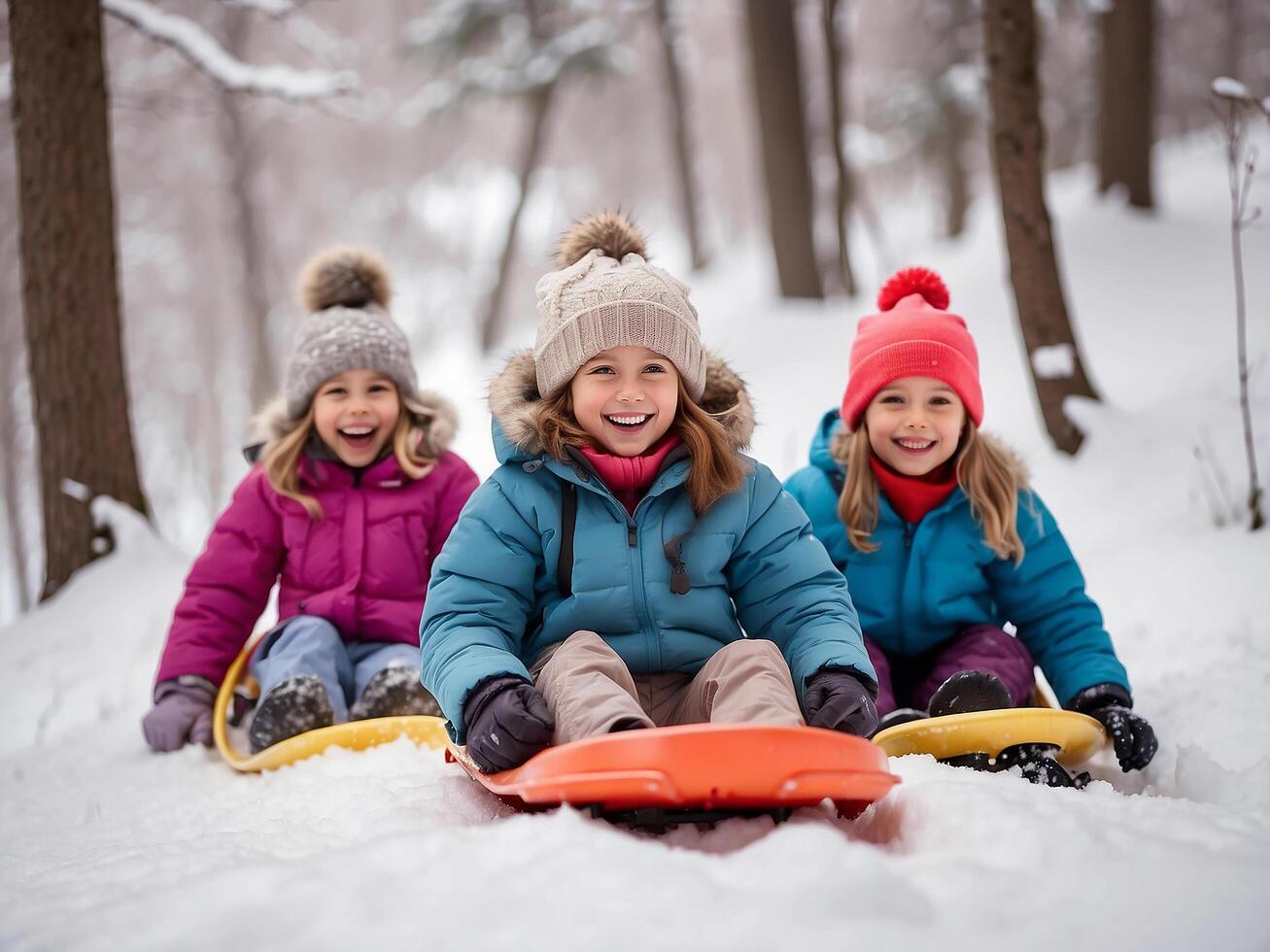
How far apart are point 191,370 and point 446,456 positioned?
2074 centimetres

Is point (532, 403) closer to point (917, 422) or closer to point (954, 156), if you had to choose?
point (917, 422)

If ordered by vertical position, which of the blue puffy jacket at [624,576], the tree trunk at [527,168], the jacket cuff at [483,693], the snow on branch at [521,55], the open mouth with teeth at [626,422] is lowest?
the jacket cuff at [483,693]

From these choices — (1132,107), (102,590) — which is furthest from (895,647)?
(1132,107)

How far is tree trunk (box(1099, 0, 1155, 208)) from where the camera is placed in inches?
338

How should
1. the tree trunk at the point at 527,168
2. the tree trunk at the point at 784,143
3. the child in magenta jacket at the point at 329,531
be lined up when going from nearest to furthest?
the child in magenta jacket at the point at 329,531 → the tree trunk at the point at 784,143 → the tree trunk at the point at 527,168

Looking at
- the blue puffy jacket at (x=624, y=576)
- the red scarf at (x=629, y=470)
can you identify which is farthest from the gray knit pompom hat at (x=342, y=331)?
the red scarf at (x=629, y=470)

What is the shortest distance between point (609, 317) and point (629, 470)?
37cm

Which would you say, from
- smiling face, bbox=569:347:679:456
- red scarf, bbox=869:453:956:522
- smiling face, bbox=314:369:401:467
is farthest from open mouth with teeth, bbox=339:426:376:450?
red scarf, bbox=869:453:956:522

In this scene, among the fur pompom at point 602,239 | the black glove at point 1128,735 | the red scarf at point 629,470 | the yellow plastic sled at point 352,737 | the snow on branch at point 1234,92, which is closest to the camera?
the red scarf at point 629,470

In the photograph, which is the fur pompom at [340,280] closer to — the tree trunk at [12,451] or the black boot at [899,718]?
the black boot at [899,718]

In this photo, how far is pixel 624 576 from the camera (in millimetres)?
2207

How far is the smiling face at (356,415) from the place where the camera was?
337 cm

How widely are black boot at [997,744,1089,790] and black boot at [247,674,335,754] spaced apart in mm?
1844

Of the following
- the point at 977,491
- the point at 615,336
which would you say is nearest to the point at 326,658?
the point at 615,336
